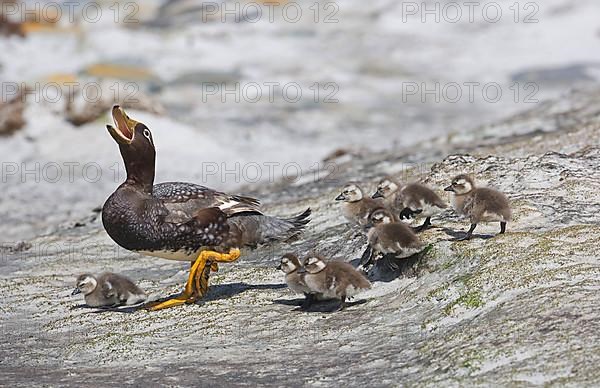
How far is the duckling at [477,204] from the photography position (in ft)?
24.1

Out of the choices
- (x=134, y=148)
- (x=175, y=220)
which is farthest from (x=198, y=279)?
(x=134, y=148)

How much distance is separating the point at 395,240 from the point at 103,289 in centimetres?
243

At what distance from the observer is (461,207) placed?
765cm

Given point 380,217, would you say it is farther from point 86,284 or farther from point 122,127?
point 86,284

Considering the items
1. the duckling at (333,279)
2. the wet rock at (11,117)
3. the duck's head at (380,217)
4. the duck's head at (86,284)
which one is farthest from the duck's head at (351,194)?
the wet rock at (11,117)

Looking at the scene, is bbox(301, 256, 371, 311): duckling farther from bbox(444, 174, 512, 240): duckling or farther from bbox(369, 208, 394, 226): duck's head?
bbox(444, 174, 512, 240): duckling

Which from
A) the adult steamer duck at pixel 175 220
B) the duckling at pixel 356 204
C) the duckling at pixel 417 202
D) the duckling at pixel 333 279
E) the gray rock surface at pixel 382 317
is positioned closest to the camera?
the gray rock surface at pixel 382 317

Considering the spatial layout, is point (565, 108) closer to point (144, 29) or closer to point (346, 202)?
point (346, 202)

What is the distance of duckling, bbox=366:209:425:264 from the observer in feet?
23.6

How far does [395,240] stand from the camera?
23.6ft

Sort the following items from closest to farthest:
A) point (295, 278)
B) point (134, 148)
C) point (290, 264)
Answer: point (295, 278) < point (290, 264) < point (134, 148)

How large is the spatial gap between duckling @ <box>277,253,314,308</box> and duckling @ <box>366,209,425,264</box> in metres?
0.55

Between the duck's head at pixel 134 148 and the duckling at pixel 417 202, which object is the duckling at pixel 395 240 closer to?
the duckling at pixel 417 202

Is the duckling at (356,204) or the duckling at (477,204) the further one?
the duckling at (356,204)
